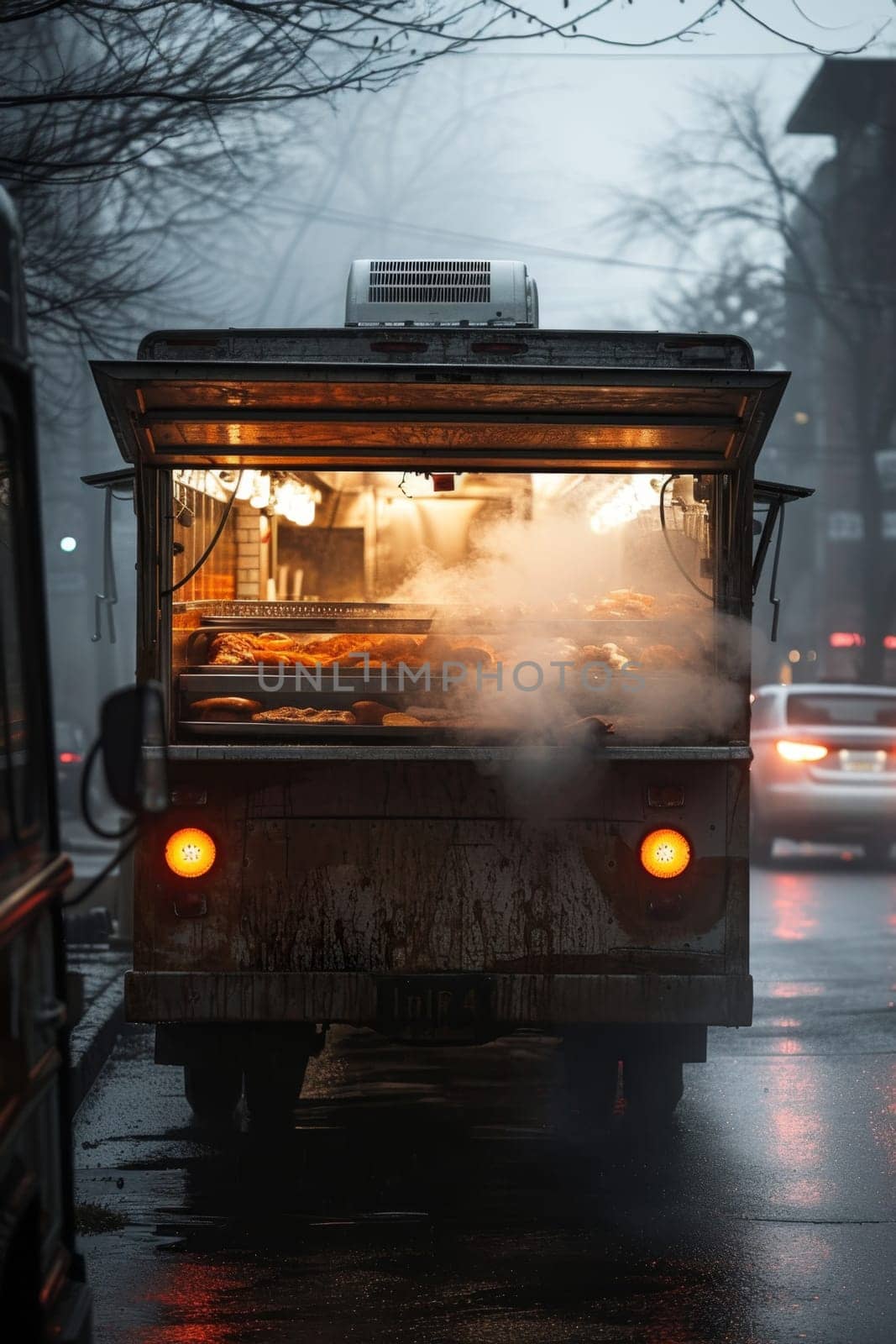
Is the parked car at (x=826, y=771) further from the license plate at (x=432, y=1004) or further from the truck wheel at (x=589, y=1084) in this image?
the license plate at (x=432, y=1004)

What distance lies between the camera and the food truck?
6.59 meters

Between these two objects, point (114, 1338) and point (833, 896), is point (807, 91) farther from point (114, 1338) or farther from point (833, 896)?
point (114, 1338)

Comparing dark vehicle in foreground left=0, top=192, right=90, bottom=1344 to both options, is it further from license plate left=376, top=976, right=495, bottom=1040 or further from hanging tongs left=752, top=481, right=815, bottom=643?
hanging tongs left=752, top=481, right=815, bottom=643

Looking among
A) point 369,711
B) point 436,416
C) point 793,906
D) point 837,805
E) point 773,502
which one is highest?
point 436,416

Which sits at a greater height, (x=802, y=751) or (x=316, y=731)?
(x=316, y=731)

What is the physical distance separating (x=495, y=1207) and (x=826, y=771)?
40.3 ft

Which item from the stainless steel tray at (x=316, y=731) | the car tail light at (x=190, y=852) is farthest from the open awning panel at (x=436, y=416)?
the car tail light at (x=190, y=852)

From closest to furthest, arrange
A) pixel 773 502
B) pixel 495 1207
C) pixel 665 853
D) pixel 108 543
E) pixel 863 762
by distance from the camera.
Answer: pixel 495 1207 < pixel 665 853 < pixel 108 543 < pixel 773 502 < pixel 863 762

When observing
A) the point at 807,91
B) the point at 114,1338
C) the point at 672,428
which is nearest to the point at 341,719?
the point at 672,428

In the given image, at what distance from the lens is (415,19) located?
822 centimetres

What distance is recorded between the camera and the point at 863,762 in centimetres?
1806

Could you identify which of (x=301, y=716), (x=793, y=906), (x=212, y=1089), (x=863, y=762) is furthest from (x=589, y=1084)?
(x=863, y=762)

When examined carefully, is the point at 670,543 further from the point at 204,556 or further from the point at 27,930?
the point at 27,930

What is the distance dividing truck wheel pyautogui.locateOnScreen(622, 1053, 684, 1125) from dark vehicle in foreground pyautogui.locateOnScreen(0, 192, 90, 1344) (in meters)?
3.61
